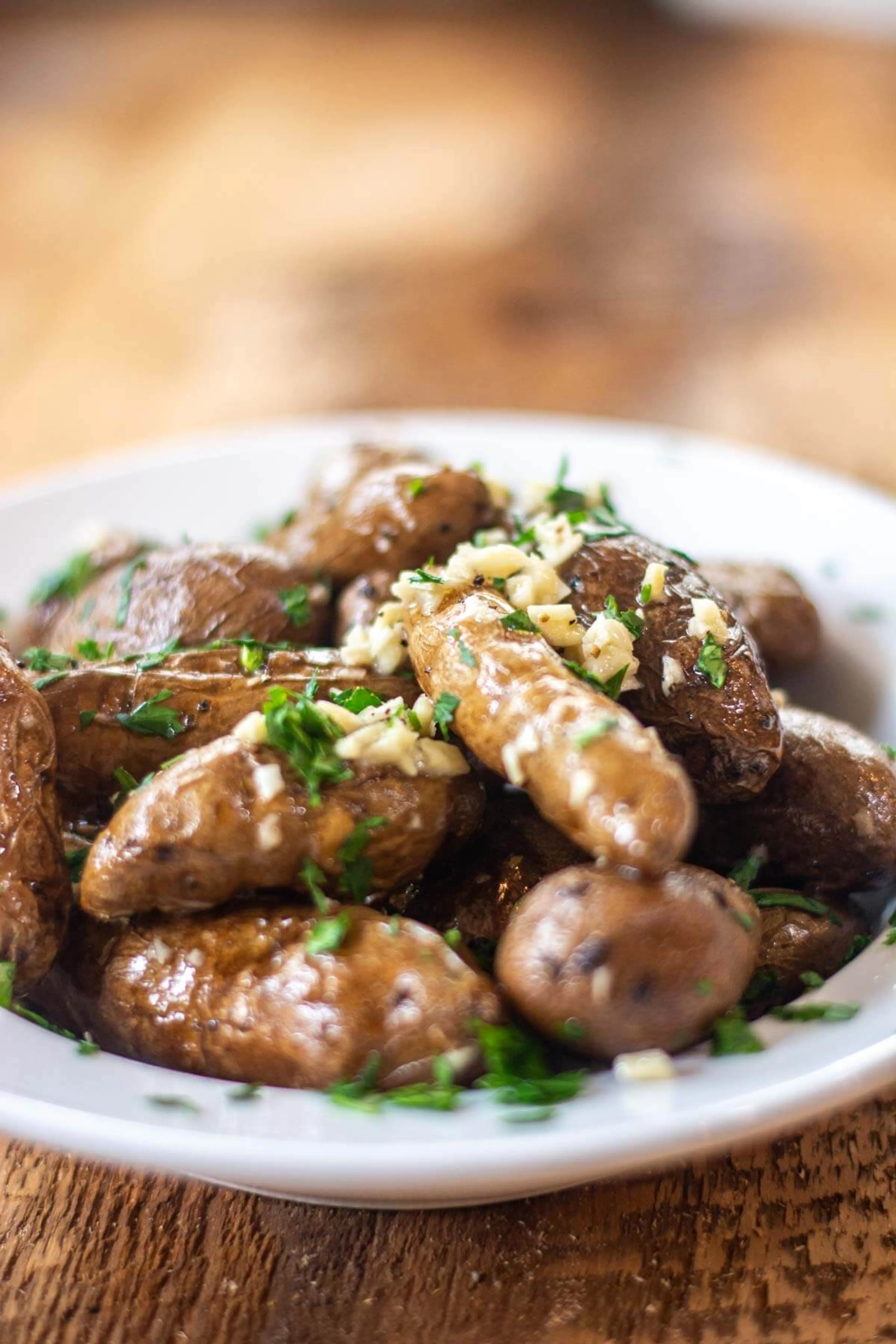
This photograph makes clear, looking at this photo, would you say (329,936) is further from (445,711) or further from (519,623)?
(519,623)

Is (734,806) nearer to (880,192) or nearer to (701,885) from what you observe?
(701,885)

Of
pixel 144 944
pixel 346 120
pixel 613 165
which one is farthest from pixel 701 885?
pixel 346 120

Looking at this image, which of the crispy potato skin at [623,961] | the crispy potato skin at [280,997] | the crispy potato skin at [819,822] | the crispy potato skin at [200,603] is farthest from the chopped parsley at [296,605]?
the crispy potato skin at [623,961]

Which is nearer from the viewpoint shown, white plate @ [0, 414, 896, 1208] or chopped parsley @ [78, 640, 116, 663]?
white plate @ [0, 414, 896, 1208]

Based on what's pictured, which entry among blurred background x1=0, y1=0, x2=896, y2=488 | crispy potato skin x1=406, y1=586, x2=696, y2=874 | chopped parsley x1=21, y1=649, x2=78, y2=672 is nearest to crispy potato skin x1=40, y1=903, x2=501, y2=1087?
crispy potato skin x1=406, y1=586, x2=696, y2=874

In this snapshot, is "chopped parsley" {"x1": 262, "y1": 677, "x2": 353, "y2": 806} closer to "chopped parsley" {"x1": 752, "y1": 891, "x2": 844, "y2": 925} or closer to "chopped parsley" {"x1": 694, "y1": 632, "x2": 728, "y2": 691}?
"chopped parsley" {"x1": 694, "y1": 632, "x2": 728, "y2": 691}
